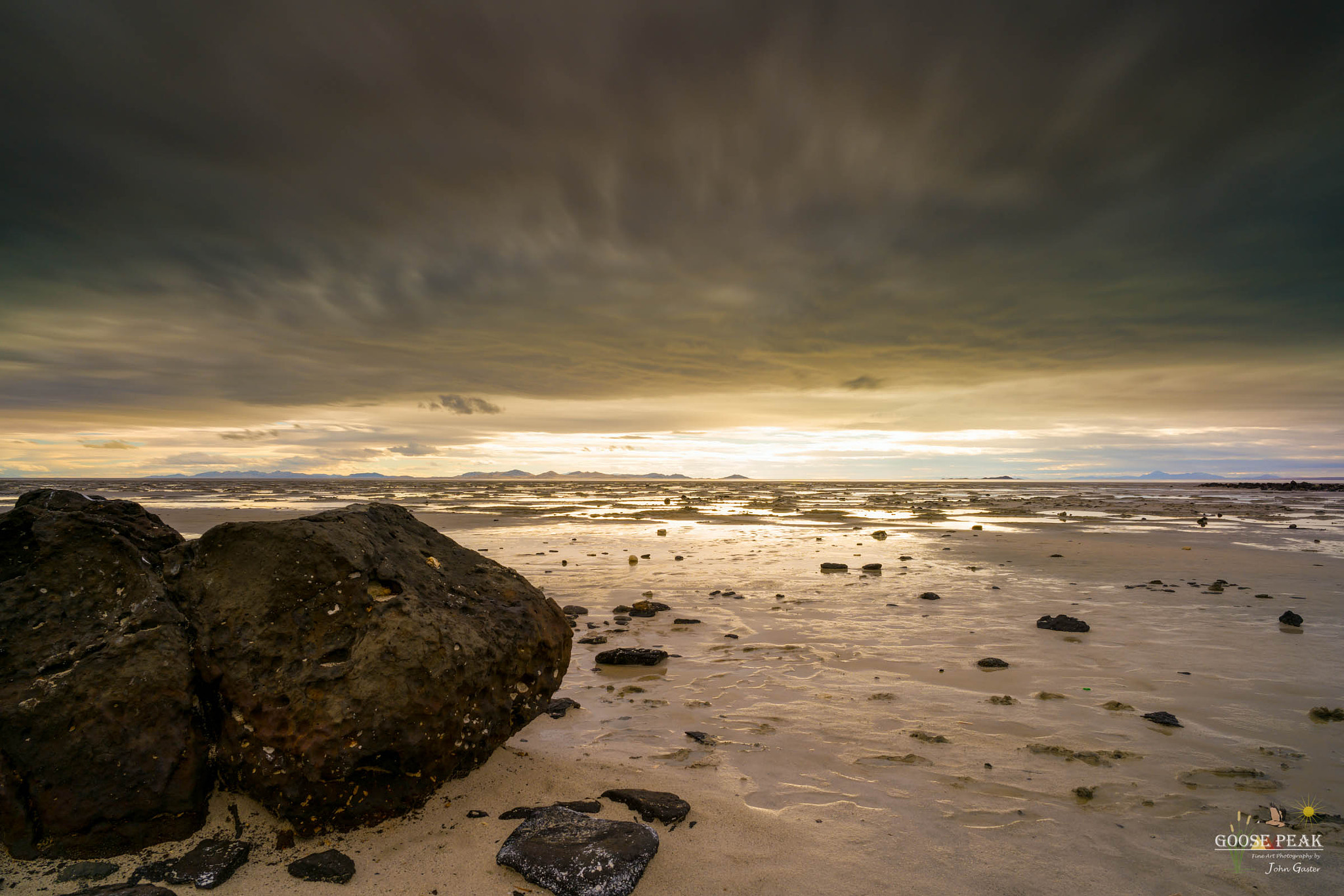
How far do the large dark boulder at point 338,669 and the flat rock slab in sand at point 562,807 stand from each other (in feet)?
1.74

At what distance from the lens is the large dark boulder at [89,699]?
145 inches

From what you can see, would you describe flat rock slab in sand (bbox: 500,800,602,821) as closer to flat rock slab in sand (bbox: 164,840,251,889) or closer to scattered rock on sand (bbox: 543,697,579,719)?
flat rock slab in sand (bbox: 164,840,251,889)

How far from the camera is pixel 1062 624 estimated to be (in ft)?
32.3

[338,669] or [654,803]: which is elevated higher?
[338,669]

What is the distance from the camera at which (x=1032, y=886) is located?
378 centimetres

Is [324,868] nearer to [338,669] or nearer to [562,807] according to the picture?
[338,669]

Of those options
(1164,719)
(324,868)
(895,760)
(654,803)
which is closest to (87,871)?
(324,868)

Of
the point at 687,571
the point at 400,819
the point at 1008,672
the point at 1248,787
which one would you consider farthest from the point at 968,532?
the point at 400,819

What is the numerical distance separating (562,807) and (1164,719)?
6140mm

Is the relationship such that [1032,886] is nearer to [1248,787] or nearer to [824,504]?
[1248,787]

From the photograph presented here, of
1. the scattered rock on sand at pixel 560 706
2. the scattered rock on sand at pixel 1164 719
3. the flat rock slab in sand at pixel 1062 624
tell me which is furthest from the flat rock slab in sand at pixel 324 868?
the flat rock slab in sand at pixel 1062 624

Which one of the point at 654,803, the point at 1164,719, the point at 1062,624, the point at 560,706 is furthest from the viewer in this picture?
the point at 1062,624

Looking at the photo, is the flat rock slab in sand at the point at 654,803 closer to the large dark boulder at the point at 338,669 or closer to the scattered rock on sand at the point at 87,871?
the large dark boulder at the point at 338,669

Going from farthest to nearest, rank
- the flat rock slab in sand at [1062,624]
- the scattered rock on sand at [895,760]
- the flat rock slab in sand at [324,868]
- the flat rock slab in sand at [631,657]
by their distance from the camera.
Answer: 1. the flat rock slab in sand at [1062,624]
2. the flat rock slab in sand at [631,657]
3. the scattered rock on sand at [895,760]
4. the flat rock slab in sand at [324,868]
